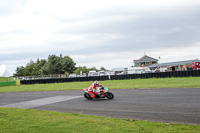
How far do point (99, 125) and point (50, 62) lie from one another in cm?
7863

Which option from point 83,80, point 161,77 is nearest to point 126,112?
point 161,77

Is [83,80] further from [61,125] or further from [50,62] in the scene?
[50,62]

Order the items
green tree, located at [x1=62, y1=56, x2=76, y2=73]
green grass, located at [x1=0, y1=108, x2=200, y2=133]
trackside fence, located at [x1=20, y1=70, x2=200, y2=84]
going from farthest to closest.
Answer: green tree, located at [x1=62, y1=56, x2=76, y2=73] → trackside fence, located at [x1=20, y1=70, x2=200, y2=84] → green grass, located at [x1=0, y1=108, x2=200, y2=133]

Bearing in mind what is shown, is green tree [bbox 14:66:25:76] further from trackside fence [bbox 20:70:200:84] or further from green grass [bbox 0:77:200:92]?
green grass [bbox 0:77:200:92]

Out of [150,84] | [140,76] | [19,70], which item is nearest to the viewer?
[150,84]

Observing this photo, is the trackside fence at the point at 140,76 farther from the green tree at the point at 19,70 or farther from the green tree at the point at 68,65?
the green tree at the point at 19,70

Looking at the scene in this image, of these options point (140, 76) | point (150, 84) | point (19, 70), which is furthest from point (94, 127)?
point (19, 70)

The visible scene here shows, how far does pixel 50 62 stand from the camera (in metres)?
83.0

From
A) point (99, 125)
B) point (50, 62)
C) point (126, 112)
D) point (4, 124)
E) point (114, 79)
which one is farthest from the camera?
point (50, 62)

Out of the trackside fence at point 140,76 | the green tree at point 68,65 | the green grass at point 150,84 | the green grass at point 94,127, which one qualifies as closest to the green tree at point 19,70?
the green tree at point 68,65

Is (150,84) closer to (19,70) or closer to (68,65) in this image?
(68,65)

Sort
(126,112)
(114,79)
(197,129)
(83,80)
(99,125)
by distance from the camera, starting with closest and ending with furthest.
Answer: (197,129)
(99,125)
(126,112)
(114,79)
(83,80)

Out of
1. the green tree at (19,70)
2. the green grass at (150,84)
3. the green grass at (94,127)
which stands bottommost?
the green grass at (94,127)

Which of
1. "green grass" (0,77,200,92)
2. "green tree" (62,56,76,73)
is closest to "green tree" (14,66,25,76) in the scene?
"green tree" (62,56,76,73)
